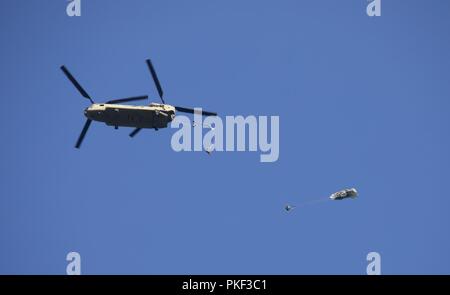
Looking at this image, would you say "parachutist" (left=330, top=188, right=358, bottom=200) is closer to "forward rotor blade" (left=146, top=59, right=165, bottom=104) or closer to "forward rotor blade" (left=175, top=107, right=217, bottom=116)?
"forward rotor blade" (left=175, top=107, right=217, bottom=116)

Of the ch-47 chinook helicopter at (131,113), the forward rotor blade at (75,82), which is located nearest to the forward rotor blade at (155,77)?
the ch-47 chinook helicopter at (131,113)

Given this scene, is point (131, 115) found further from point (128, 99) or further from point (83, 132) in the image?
point (83, 132)

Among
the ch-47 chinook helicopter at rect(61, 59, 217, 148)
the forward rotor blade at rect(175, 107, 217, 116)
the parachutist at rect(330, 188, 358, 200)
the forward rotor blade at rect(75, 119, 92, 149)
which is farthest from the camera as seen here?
the parachutist at rect(330, 188, 358, 200)

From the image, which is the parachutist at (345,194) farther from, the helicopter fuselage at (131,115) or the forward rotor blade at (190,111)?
the helicopter fuselage at (131,115)

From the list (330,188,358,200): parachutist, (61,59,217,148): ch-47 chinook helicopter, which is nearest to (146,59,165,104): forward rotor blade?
(61,59,217,148): ch-47 chinook helicopter
